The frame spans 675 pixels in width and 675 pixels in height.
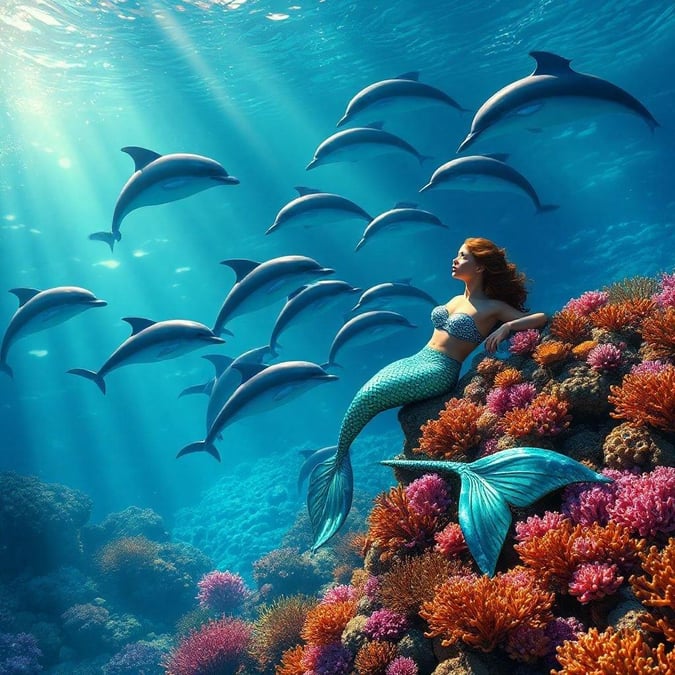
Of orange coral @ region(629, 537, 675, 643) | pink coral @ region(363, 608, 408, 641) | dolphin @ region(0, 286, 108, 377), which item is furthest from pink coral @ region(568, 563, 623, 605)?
dolphin @ region(0, 286, 108, 377)

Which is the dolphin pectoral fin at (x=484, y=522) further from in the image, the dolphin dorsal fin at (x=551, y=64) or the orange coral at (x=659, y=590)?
the dolphin dorsal fin at (x=551, y=64)

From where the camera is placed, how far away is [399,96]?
762 cm

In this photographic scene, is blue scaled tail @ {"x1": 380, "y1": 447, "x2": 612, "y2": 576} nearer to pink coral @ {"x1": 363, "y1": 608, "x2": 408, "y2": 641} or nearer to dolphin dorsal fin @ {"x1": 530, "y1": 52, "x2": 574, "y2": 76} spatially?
pink coral @ {"x1": 363, "y1": 608, "x2": 408, "y2": 641}

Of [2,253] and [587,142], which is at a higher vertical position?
[2,253]

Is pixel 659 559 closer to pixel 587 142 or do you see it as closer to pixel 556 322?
pixel 556 322

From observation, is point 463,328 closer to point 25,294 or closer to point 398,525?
point 398,525

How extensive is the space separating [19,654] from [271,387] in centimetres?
851

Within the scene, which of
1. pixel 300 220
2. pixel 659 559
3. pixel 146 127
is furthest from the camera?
pixel 146 127

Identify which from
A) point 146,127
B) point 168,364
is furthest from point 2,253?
point 168,364

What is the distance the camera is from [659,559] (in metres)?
2.27

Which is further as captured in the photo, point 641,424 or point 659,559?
point 641,424

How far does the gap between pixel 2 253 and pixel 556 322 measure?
85.0 feet

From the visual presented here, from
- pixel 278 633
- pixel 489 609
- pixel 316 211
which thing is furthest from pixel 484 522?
pixel 316 211

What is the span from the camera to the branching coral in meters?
6.08
